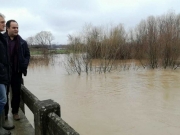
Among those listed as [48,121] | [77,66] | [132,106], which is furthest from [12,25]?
[77,66]

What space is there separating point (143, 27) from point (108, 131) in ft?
89.9

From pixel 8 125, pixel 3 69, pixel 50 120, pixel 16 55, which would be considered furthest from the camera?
pixel 16 55

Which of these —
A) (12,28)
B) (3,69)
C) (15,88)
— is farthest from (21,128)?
(12,28)

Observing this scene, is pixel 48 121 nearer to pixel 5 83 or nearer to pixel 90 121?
pixel 5 83

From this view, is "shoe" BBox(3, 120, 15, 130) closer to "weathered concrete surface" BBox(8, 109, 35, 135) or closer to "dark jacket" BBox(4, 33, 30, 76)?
"weathered concrete surface" BBox(8, 109, 35, 135)

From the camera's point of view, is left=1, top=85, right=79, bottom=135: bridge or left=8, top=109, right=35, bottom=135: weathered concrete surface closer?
left=1, top=85, right=79, bottom=135: bridge

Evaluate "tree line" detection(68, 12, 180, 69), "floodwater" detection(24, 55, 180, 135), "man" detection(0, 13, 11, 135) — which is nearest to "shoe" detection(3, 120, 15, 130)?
"man" detection(0, 13, 11, 135)

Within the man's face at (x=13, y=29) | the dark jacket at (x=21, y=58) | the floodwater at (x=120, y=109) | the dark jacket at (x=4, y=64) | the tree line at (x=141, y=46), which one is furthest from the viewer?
the tree line at (x=141, y=46)

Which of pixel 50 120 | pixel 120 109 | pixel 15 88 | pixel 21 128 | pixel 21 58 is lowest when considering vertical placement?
pixel 120 109

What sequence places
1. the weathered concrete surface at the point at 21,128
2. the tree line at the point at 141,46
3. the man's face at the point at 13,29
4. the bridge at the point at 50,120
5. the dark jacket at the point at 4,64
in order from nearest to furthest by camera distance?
the bridge at the point at 50,120 → the dark jacket at the point at 4,64 → the weathered concrete surface at the point at 21,128 → the man's face at the point at 13,29 → the tree line at the point at 141,46

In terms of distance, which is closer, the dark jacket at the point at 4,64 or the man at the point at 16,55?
the dark jacket at the point at 4,64

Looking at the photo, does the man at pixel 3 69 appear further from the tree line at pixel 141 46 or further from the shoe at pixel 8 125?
the tree line at pixel 141 46

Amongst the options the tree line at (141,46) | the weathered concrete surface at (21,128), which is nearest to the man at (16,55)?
the weathered concrete surface at (21,128)

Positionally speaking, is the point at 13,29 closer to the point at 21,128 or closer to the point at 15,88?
the point at 15,88
